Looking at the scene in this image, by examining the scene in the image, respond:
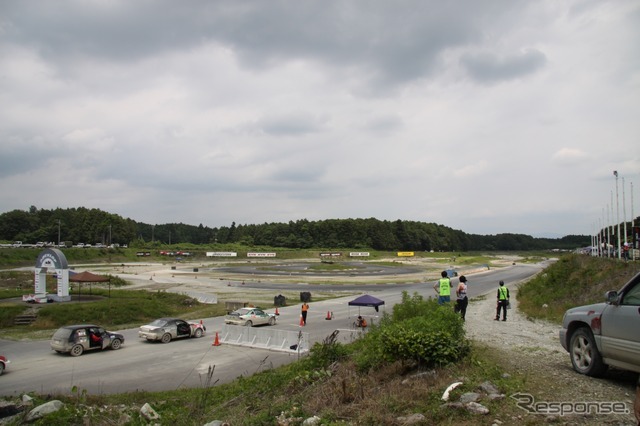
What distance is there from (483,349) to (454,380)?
305 cm

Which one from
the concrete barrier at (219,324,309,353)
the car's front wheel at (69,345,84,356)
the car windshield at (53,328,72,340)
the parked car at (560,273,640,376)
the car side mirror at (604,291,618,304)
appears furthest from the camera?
the concrete barrier at (219,324,309,353)

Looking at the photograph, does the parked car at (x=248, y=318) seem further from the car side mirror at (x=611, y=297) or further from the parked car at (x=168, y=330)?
the car side mirror at (x=611, y=297)

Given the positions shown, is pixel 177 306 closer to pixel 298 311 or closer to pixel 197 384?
pixel 298 311

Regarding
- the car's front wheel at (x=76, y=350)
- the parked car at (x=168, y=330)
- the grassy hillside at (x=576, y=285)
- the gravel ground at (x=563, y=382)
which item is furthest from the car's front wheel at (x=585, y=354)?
the parked car at (x=168, y=330)

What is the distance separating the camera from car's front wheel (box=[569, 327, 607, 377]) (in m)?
8.27

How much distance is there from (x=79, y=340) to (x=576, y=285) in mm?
31587

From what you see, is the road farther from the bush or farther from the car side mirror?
the car side mirror

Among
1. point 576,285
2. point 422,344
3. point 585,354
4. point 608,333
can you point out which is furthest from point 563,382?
point 576,285

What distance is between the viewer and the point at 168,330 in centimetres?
2745

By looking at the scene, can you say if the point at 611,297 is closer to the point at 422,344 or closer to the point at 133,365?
the point at 422,344

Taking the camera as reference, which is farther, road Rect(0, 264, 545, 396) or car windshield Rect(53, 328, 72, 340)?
car windshield Rect(53, 328, 72, 340)

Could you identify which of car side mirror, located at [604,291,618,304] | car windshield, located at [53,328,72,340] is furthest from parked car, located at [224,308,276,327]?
car side mirror, located at [604,291,618,304]

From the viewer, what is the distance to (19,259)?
336 feet

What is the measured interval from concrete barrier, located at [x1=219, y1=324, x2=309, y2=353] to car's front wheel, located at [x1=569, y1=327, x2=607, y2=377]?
15400 mm
